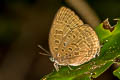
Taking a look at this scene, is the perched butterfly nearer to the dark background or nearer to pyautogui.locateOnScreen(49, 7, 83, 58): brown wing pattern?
pyautogui.locateOnScreen(49, 7, 83, 58): brown wing pattern

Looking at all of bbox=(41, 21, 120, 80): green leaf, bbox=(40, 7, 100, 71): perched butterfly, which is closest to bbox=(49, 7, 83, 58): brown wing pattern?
bbox=(40, 7, 100, 71): perched butterfly

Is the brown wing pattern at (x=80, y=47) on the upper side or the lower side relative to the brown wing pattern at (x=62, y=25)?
lower

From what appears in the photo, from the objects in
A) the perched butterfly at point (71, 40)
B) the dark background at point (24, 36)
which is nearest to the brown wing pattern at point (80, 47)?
the perched butterfly at point (71, 40)

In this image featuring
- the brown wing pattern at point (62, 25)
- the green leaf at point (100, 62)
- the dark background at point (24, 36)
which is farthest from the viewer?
the dark background at point (24, 36)

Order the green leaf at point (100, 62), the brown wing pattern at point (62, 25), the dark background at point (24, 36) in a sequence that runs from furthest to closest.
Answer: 1. the dark background at point (24, 36)
2. the brown wing pattern at point (62, 25)
3. the green leaf at point (100, 62)

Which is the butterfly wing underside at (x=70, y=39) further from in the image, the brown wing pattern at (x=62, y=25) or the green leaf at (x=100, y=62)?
the green leaf at (x=100, y=62)

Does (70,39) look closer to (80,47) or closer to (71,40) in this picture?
(71,40)

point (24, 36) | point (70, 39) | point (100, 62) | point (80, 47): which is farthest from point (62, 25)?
point (24, 36)
